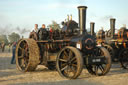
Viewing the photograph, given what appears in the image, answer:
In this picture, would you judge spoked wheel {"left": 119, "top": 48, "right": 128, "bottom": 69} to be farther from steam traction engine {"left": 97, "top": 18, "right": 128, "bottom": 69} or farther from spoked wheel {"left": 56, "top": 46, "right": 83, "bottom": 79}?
spoked wheel {"left": 56, "top": 46, "right": 83, "bottom": 79}

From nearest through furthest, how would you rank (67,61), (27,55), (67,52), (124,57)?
(67,61)
(67,52)
(27,55)
(124,57)

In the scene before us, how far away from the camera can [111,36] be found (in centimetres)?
1189

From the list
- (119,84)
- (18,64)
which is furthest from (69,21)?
(119,84)

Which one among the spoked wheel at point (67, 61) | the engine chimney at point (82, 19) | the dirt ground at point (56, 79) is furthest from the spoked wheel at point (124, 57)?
the spoked wheel at point (67, 61)

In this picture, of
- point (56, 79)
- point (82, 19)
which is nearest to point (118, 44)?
point (82, 19)

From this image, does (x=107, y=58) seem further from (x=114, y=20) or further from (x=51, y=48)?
(x=114, y=20)

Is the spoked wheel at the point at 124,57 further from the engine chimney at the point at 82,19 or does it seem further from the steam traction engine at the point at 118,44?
the engine chimney at the point at 82,19

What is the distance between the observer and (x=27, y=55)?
8.52 metres

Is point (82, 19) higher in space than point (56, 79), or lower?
higher

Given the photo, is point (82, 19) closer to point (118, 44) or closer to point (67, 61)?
point (67, 61)

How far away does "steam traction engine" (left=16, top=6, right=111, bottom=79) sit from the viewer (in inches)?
265

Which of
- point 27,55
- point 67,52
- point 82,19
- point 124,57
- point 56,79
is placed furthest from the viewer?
point 124,57

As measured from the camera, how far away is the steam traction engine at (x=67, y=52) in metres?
6.73

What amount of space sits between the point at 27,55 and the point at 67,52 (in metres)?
2.15
